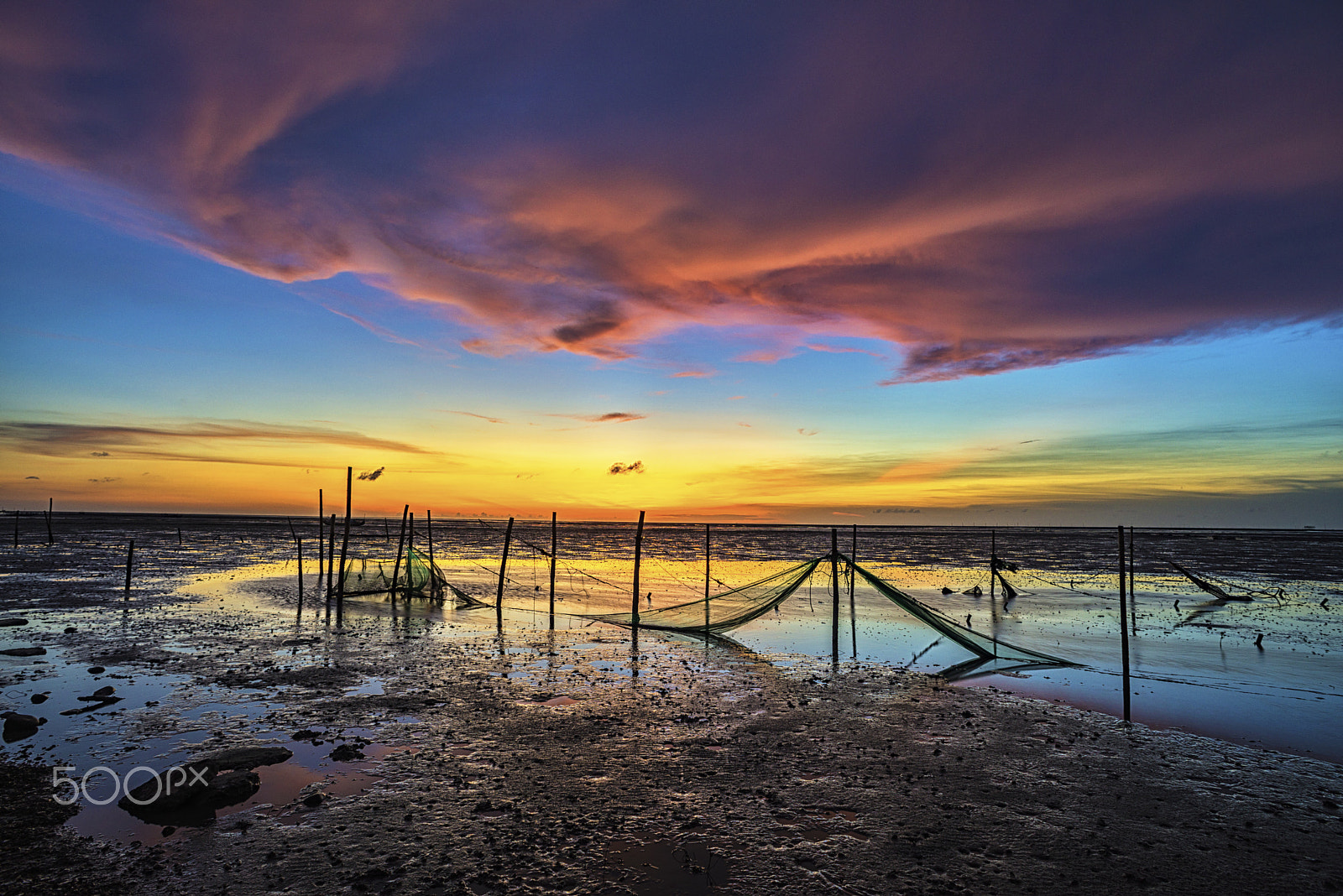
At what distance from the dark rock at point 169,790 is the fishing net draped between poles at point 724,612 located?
11476 millimetres

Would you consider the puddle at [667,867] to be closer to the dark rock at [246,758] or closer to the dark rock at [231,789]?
the dark rock at [231,789]

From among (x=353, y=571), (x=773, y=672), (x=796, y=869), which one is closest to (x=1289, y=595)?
(x=773, y=672)

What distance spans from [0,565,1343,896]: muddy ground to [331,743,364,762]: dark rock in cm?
42

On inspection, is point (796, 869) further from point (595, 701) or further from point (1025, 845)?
point (595, 701)

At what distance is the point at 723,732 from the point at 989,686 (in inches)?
242

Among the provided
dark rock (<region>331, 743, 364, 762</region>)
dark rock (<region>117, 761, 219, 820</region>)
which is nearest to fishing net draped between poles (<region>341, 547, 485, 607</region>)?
dark rock (<region>331, 743, 364, 762</region>)

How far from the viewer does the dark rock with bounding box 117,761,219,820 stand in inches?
259

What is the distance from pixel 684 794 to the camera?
7.29m

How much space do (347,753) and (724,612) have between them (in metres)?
11.5

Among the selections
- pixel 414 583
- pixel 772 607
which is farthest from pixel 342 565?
pixel 772 607

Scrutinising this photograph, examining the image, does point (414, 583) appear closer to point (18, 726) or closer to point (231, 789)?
point (18, 726)

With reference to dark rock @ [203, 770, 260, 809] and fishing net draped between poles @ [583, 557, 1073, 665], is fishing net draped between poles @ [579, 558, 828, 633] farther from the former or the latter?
dark rock @ [203, 770, 260, 809]

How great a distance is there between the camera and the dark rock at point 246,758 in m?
7.66

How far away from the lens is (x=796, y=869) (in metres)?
5.81
